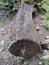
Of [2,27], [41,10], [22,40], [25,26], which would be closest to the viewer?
[22,40]

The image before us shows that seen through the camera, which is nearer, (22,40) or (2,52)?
(22,40)

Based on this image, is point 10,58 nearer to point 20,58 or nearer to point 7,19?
point 20,58

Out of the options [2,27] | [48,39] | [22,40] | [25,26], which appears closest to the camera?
[22,40]

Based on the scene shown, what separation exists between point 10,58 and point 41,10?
2337 millimetres

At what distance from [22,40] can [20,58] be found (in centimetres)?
59

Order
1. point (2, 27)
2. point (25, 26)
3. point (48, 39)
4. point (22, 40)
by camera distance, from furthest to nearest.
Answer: point (2, 27) < point (48, 39) < point (25, 26) < point (22, 40)

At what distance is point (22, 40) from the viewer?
379 centimetres

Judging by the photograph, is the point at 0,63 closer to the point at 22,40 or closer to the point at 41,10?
the point at 22,40

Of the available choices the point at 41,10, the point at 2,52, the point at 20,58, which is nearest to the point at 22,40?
the point at 20,58

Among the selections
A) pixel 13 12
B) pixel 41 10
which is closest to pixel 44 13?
pixel 41 10

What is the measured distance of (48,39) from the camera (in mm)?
4812

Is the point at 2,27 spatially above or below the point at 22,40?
below

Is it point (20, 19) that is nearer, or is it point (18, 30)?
point (18, 30)

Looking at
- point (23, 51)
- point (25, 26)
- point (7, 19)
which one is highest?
point (25, 26)
